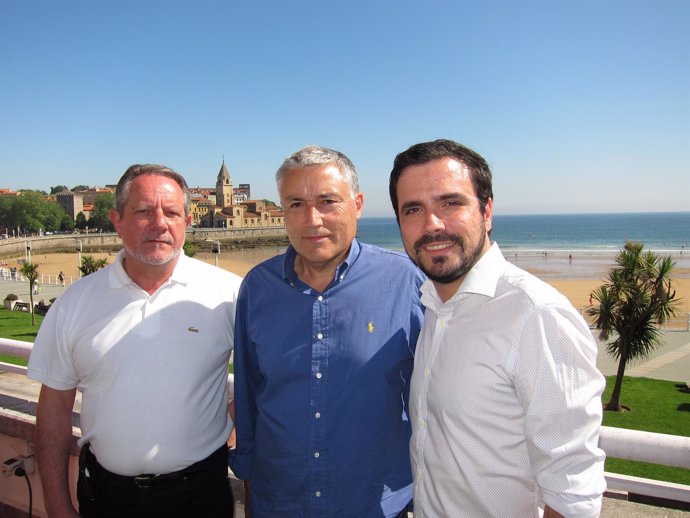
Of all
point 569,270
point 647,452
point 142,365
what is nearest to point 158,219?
point 142,365

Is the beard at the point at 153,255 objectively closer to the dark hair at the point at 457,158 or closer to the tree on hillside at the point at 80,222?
the dark hair at the point at 457,158

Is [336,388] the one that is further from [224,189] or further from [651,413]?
[224,189]

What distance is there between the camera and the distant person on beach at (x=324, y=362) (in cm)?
203

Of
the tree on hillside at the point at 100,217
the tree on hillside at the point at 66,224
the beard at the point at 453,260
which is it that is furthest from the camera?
the tree on hillside at the point at 66,224

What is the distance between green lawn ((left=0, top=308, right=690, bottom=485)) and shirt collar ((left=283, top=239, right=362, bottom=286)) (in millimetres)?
7388

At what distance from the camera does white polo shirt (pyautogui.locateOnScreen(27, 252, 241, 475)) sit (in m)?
2.23

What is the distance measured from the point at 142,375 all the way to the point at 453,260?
5.02 ft

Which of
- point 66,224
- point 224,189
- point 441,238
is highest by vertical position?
point 224,189

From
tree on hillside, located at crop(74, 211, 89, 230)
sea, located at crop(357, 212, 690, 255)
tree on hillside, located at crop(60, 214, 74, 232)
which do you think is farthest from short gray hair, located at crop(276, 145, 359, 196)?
tree on hillside, located at crop(60, 214, 74, 232)

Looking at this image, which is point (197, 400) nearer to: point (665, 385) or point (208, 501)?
point (208, 501)

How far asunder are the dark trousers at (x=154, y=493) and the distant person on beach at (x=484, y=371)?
1.04 metres

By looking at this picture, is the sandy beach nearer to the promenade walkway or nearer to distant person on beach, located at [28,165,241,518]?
the promenade walkway

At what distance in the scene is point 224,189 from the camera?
118 meters

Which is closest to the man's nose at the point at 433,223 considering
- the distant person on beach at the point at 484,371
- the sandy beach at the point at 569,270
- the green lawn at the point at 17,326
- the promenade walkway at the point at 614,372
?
the distant person on beach at the point at 484,371
